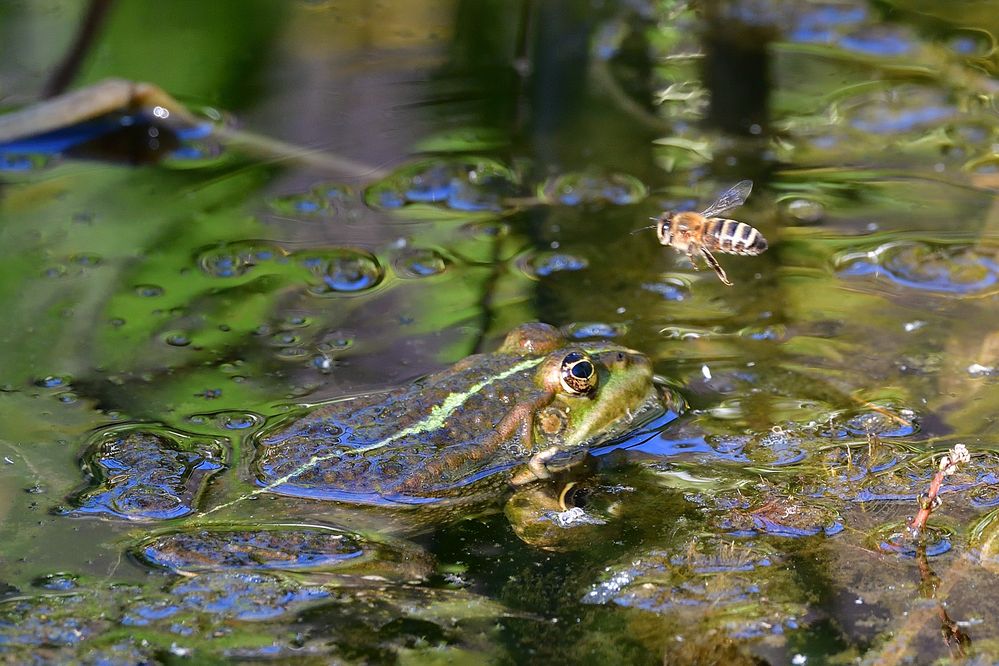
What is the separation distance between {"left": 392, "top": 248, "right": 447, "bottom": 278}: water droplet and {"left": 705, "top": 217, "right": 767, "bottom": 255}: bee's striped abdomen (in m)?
1.35

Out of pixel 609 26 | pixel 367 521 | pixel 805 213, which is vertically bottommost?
pixel 367 521

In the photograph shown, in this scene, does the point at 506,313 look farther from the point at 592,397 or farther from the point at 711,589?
the point at 711,589

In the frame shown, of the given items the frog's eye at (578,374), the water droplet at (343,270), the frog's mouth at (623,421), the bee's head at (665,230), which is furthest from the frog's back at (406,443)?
the water droplet at (343,270)

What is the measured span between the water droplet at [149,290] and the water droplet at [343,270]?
2.14 ft

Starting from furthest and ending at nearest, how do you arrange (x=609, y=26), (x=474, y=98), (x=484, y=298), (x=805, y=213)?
(x=609, y=26), (x=474, y=98), (x=805, y=213), (x=484, y=298)

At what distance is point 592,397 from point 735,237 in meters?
0.79

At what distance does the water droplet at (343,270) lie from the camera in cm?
490

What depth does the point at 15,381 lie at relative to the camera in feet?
13.9

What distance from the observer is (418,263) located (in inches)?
198

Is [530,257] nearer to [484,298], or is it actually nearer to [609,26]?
[484,298]

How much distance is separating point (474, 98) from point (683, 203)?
1.75 meters

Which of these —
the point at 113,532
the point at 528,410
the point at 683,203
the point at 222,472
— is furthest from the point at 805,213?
the point at 113,532

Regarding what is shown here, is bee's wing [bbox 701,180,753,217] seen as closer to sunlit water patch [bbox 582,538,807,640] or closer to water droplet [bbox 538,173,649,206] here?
water droplet [bbox 538,173,649,206]

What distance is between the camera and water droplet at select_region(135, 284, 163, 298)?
4.80 meters
